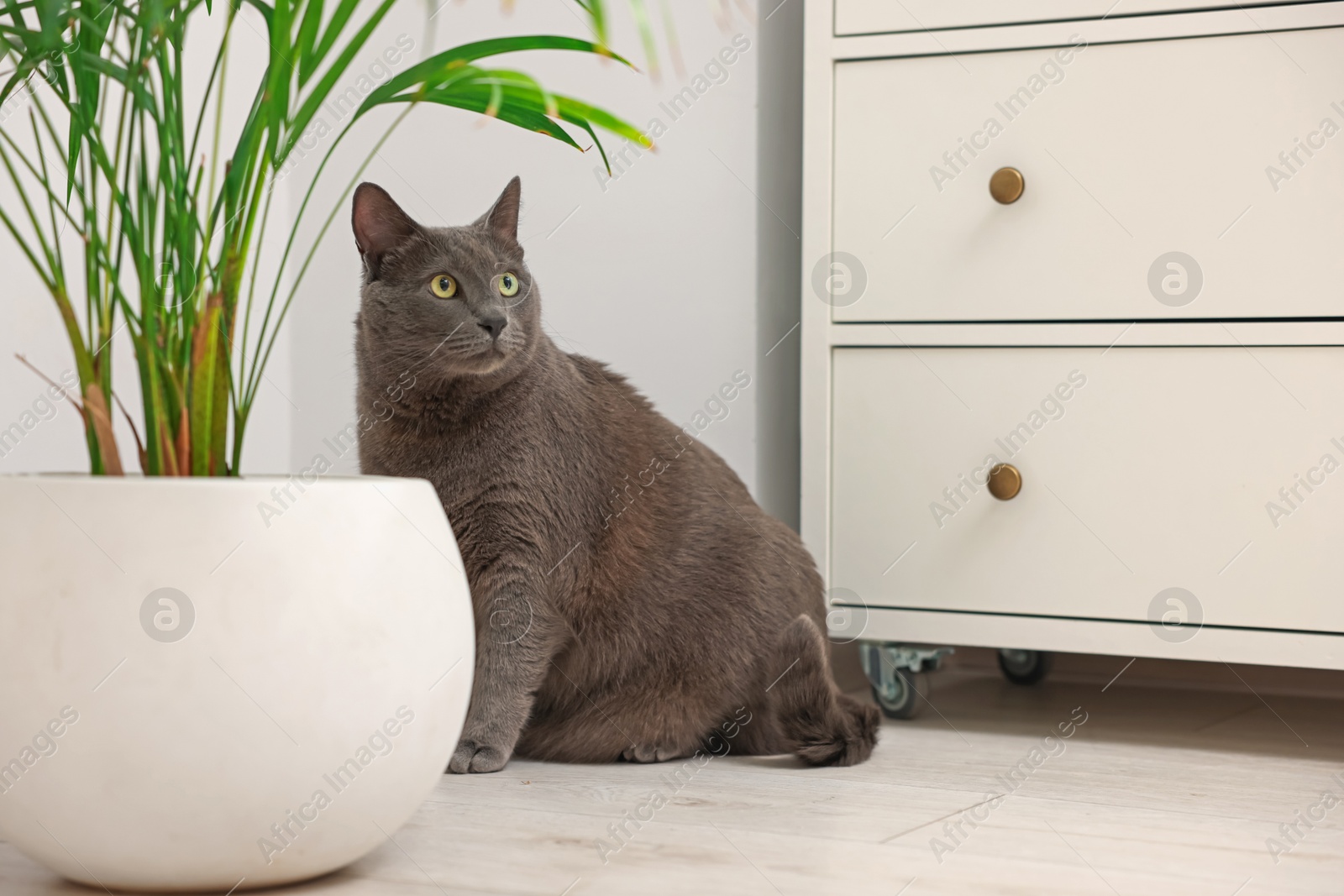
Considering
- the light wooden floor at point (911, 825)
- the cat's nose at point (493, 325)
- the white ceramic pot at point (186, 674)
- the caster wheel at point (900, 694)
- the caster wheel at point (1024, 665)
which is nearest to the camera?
the white ceramic pot at point (186, 674)

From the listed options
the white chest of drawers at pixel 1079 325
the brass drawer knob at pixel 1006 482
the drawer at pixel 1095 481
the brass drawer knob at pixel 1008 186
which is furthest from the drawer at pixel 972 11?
the brass drawer knob at pixel 1006 482

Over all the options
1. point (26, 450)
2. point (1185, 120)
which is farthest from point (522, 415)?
point (1185, 120)

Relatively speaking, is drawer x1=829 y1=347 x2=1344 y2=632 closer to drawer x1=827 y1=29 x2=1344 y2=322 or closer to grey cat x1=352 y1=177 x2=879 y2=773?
drawer x1=827 y1=29 x2=1344 y2=322

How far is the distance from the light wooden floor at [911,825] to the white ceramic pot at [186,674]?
0.30 feet

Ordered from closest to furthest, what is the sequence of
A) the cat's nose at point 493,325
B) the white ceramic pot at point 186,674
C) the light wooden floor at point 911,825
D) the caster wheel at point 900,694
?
the white ceramic pot at point 186,674 < the light wooden floor at point 911,825 < the cat's nose at point 493,325 < the caster wheel at point 900,694

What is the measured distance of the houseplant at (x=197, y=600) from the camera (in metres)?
0.71

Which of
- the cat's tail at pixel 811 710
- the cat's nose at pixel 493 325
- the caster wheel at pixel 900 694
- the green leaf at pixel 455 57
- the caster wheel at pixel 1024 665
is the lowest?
the caster wheel at pixel 1024 665

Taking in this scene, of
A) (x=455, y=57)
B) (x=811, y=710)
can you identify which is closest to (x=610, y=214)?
(x=811, y=710)

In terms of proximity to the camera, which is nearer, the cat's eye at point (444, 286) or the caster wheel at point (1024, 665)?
the cat's eye at point (444, 286)

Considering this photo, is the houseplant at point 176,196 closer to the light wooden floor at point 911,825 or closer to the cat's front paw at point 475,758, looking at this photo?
the light wooden floor at point 911,825

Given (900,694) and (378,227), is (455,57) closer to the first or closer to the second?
(378,227)

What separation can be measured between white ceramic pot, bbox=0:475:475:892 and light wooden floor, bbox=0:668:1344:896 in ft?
0.30

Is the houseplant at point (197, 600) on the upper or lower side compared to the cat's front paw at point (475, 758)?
upper

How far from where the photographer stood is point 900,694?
4.75ft
